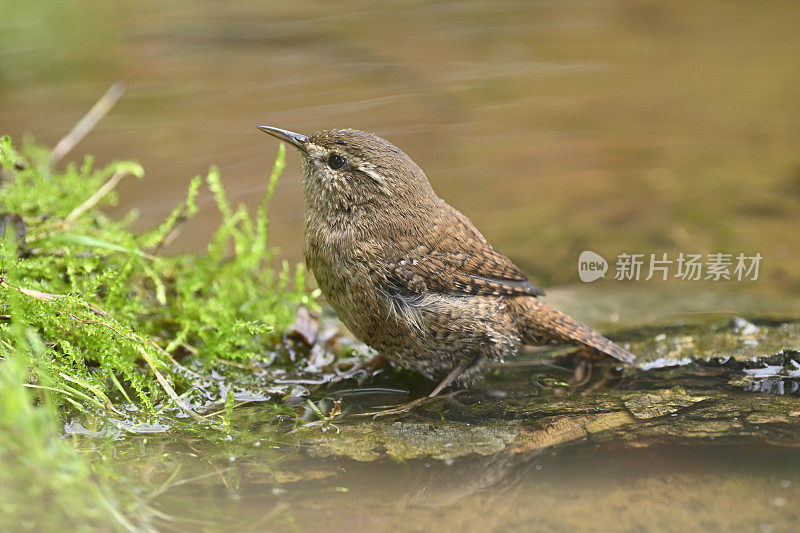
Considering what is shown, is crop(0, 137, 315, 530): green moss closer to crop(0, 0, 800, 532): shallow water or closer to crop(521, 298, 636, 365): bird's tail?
crop(0, 0, 800, 532): shallow water

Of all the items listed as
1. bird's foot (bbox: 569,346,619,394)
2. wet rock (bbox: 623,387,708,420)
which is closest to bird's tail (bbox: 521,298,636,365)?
bird's foot (bbox: 569,346,619,394)

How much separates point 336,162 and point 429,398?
1.28m

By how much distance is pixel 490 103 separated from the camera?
7855 mm

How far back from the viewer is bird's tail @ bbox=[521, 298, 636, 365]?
13.5ft

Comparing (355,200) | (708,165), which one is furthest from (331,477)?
(708,165)

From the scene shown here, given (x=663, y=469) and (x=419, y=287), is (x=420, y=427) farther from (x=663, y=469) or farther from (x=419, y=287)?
(x=663, y=469)

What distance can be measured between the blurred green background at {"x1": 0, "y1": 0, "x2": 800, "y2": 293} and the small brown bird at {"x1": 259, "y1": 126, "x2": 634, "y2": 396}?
157 cm

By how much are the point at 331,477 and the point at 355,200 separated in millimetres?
1540

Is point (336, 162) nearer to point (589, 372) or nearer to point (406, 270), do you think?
point (406, 270)

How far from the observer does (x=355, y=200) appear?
399 cm

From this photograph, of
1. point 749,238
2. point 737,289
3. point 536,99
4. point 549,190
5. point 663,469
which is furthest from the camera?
point 536,99

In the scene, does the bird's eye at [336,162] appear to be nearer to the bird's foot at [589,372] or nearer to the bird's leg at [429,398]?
the bird's leg at [429,398]

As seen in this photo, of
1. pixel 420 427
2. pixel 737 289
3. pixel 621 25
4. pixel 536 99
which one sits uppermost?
Answer: pixel 621 25

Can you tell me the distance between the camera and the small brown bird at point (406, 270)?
386cm
